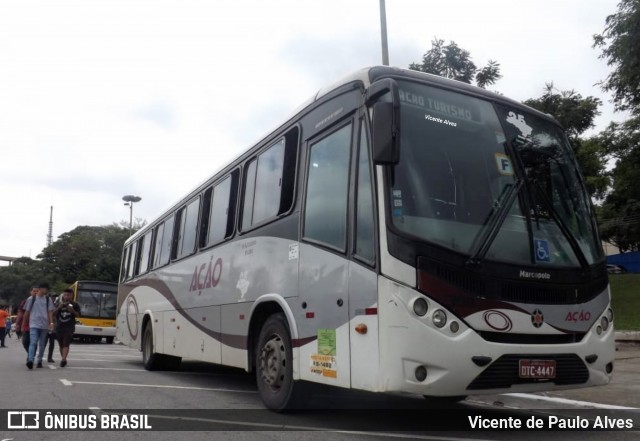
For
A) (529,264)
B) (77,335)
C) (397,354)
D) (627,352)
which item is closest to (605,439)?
(529,264)

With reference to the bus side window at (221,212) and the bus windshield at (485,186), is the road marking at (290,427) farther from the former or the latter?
the bus side window at (221,212)

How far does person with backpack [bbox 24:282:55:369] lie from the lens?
40.4 ft

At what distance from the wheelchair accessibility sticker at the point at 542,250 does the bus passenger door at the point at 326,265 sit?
1698 mm

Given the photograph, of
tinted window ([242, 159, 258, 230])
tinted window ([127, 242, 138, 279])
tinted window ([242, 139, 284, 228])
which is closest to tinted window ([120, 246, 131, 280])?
tinted window ([127, 242, 138, 279])

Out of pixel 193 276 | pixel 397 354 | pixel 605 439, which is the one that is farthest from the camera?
pixel 193 276

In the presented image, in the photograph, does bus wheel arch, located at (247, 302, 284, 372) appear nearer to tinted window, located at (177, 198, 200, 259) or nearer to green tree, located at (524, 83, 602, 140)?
tinted window, located at (177, 198, 200, 259)

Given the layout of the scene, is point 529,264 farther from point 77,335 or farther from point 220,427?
point 77,335

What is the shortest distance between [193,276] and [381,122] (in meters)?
5.75

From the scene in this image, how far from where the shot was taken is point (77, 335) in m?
28.0

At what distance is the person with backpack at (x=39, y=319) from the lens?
1231cm

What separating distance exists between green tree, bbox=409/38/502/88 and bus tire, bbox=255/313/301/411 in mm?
14221

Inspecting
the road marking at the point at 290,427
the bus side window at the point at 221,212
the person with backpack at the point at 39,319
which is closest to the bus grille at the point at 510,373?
the road marking at the point at 290,427

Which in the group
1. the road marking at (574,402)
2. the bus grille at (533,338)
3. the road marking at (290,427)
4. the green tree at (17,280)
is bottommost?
the road marking at (290,427)

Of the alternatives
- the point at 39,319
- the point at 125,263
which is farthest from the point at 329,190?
the point at 125,263
